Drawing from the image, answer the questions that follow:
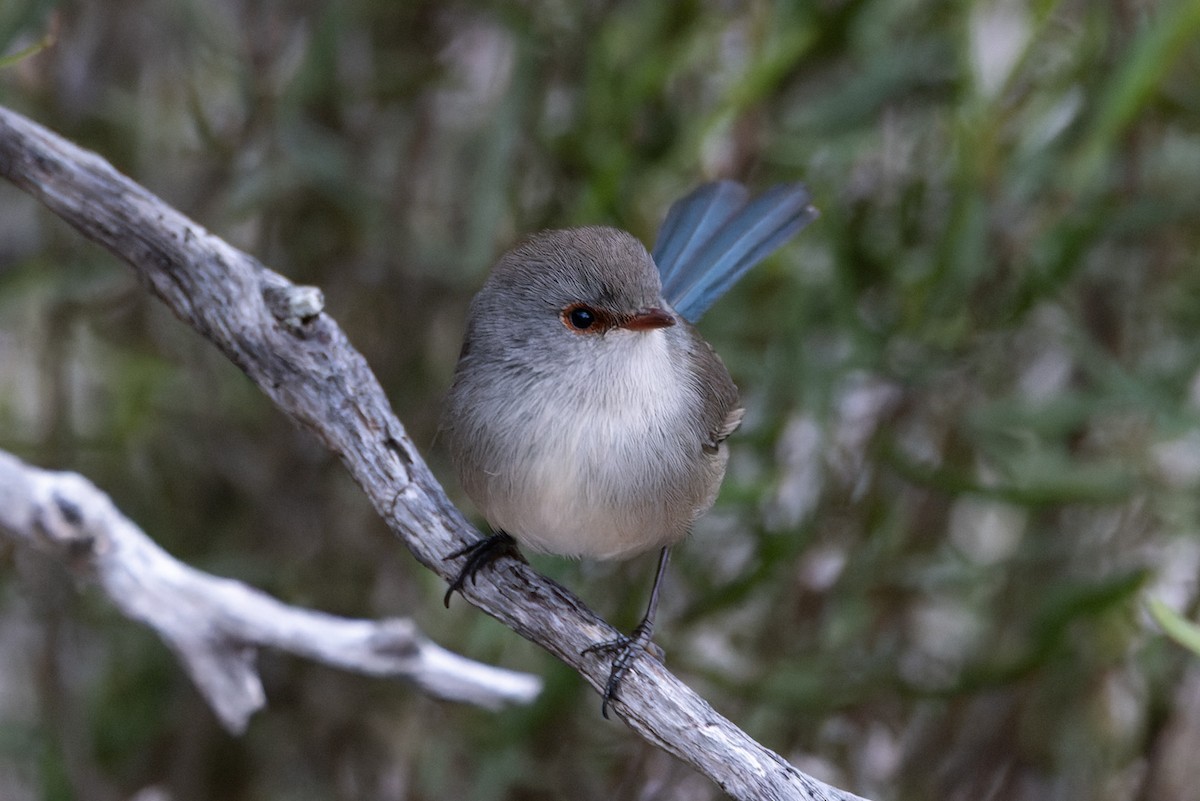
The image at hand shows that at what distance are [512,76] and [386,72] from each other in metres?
0.49

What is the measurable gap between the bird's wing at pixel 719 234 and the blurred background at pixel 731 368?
0.44 feet

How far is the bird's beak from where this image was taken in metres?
2.33

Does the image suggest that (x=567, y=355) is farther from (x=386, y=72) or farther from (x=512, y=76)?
(x=386, y=72)

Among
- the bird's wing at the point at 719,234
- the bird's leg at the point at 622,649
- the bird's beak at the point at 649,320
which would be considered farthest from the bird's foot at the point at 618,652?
the bird's wing at the point at 719,234

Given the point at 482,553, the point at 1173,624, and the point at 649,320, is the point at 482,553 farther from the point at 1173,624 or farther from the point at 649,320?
the point at 1173,624

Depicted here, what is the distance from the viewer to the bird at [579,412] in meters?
2.33

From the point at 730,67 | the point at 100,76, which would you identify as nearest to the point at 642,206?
the point at 730,67

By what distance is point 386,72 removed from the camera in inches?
135

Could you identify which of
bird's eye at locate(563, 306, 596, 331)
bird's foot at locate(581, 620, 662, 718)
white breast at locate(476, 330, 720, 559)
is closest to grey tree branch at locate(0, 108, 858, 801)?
bird's foot at locate(581, 620, 662, 718)

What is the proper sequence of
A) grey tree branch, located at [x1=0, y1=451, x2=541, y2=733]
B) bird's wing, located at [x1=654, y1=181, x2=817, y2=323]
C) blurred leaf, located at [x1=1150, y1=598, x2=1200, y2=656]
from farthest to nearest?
bird's wing, located at [x1=654, y1=181, x2=817, y2=323] → grey tree branch, located at [x1=0, y1=451, x2=541, y2=733] → blurred leaf, located at [x1=1150, y1=598, x2=1200, y2=656]

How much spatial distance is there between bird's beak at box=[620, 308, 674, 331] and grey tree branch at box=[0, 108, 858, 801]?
0.45 metres

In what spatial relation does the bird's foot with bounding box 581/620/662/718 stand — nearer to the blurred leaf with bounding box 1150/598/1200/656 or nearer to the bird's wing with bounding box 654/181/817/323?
the blurred leaf with bounding box 1150/598/1200/656

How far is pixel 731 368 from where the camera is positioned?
3125mm

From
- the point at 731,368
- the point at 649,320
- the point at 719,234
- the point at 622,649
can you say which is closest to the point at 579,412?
the point at 649,320
